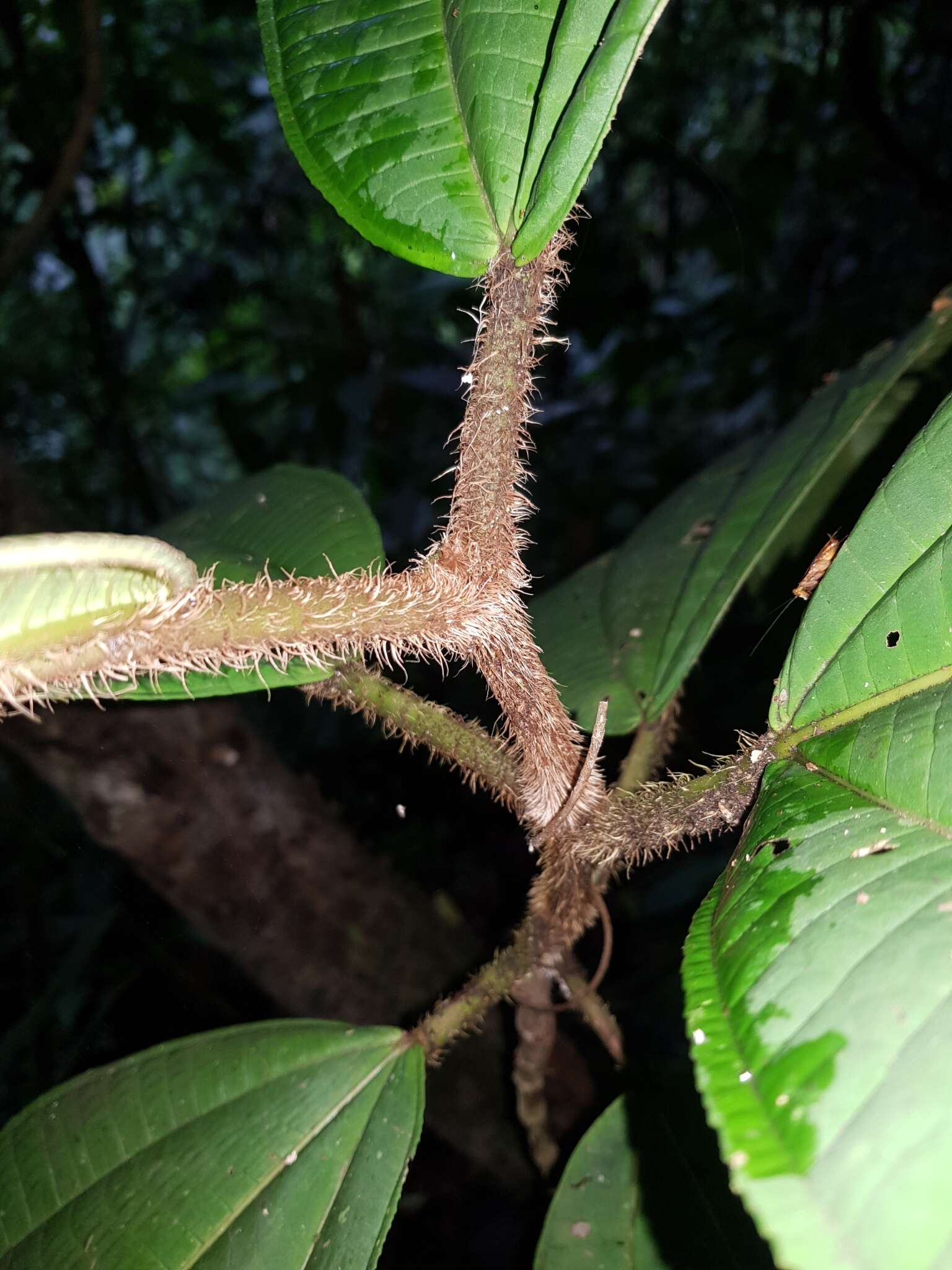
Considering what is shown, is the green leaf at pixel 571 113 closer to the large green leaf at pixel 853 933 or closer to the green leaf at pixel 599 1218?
the large green leaf at pixel 853 933

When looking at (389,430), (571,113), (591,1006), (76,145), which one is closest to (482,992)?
(591,1006)

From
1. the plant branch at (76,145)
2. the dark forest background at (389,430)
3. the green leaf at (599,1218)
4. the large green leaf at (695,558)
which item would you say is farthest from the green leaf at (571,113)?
the plant branch at (76,145)

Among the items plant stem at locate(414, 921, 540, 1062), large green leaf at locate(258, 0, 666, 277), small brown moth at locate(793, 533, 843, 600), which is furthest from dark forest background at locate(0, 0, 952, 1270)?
large green leaf at locate(258, 0, 666, 277)

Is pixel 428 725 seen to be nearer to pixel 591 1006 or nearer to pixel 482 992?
pixel 482 992

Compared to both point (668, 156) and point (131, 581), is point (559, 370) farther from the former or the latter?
point (131, 581)

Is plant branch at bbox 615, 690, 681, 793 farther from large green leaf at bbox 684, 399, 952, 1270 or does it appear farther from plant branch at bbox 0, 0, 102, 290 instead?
plant branch at bbox 0, 0, 102, 290

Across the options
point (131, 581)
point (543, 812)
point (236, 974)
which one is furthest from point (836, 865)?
point (236, 974)
